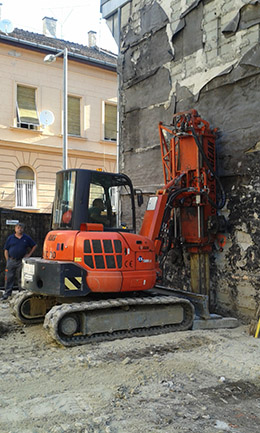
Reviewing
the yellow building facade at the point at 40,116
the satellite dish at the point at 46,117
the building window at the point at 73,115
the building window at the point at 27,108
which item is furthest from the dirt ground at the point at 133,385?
the building window at the point at 73,115

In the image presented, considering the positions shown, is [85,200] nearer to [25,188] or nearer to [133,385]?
[133,385]

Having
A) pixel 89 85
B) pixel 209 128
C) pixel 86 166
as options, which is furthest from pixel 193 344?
pixel 89 85

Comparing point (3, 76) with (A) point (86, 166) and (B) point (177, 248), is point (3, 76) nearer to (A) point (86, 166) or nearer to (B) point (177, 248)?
(A) point (86, 166)

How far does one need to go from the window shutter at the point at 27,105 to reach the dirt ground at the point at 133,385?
15.0 m

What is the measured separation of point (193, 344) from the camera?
6418 millimetres

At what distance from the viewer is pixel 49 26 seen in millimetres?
24547

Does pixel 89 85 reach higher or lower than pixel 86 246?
higher

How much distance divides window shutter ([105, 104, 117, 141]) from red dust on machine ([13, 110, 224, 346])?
47.9 ft

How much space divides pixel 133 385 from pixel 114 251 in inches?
97.4

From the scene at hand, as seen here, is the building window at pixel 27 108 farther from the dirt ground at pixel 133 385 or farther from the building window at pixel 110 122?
the dirt ground at pixel 133 385

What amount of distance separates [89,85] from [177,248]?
49.7 feet

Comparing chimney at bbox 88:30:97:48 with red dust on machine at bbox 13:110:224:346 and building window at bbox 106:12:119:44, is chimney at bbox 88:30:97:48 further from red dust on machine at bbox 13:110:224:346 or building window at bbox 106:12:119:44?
red dust on machine at bbox 13:110:224:346

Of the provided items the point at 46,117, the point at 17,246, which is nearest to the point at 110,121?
the point at 46,117

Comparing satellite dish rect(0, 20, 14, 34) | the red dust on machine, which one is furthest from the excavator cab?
satellite dish rect(0, 20, 14, 34)
